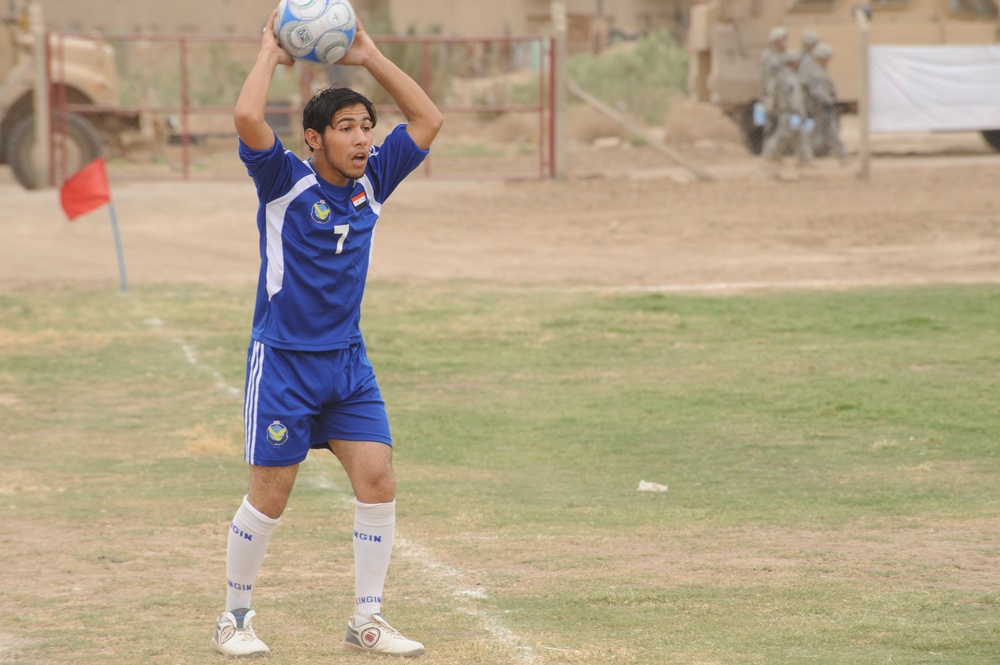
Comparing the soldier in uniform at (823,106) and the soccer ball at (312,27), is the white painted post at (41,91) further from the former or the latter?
the soccer ball at (312,27)

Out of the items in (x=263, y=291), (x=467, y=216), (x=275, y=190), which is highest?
(x=275, y=190)

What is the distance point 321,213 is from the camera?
4.70 m

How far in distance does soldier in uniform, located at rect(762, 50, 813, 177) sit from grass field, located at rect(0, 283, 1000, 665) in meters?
10.4

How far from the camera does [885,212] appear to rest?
64.4 feet

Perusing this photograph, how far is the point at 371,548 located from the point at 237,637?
21.2 inches

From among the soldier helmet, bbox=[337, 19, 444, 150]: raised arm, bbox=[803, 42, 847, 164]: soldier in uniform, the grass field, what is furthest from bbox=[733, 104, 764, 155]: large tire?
bbox=[337, 19, 444, 150]: raised arm

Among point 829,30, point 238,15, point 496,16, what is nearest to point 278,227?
point 829,30

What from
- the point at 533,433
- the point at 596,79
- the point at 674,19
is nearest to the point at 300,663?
the point at 533,433

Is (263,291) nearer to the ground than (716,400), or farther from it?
farther from it

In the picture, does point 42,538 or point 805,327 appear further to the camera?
point 805,327

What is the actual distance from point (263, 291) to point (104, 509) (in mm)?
2699

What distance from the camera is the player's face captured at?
4.73m

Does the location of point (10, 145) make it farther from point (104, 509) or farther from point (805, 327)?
point (104, 509)

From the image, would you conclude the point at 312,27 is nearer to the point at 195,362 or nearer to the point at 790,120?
the point at 195,362
